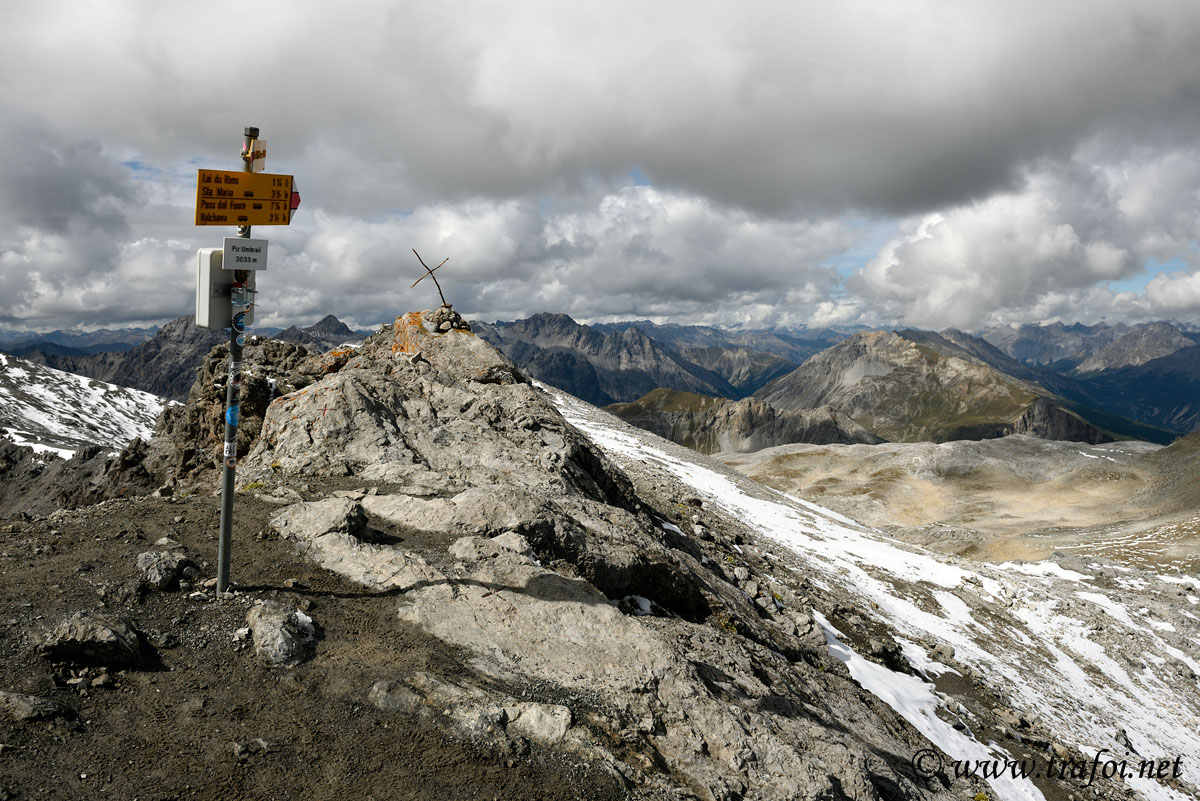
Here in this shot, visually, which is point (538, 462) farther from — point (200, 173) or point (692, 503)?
point (692, 503)

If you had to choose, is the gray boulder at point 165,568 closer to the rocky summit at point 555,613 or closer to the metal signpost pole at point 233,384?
the metal signpost pole at point 233,384

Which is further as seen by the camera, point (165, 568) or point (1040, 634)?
point (1040, 634)

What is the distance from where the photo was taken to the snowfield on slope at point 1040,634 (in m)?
20.4

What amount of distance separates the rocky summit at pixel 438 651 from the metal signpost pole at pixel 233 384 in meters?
0.81

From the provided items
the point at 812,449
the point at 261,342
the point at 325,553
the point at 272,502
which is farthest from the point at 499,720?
the point at 812,449

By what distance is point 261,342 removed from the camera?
1140 inches

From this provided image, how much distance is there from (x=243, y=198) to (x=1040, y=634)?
40433 mm

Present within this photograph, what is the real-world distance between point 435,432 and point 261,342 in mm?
16199

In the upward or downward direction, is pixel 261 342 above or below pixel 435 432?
above

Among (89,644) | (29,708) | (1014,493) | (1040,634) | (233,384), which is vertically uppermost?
(233,384)

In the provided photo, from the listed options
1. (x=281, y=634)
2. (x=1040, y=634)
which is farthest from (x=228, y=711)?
(x=1040, y=634)

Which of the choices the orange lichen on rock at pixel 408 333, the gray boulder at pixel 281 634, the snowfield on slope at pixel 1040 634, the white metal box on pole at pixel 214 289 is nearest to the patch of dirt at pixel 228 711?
the gray boulder at pixel 281 634

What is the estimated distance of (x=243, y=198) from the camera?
8.47 metres

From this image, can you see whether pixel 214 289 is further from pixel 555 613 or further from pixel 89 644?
pixel 555 613
